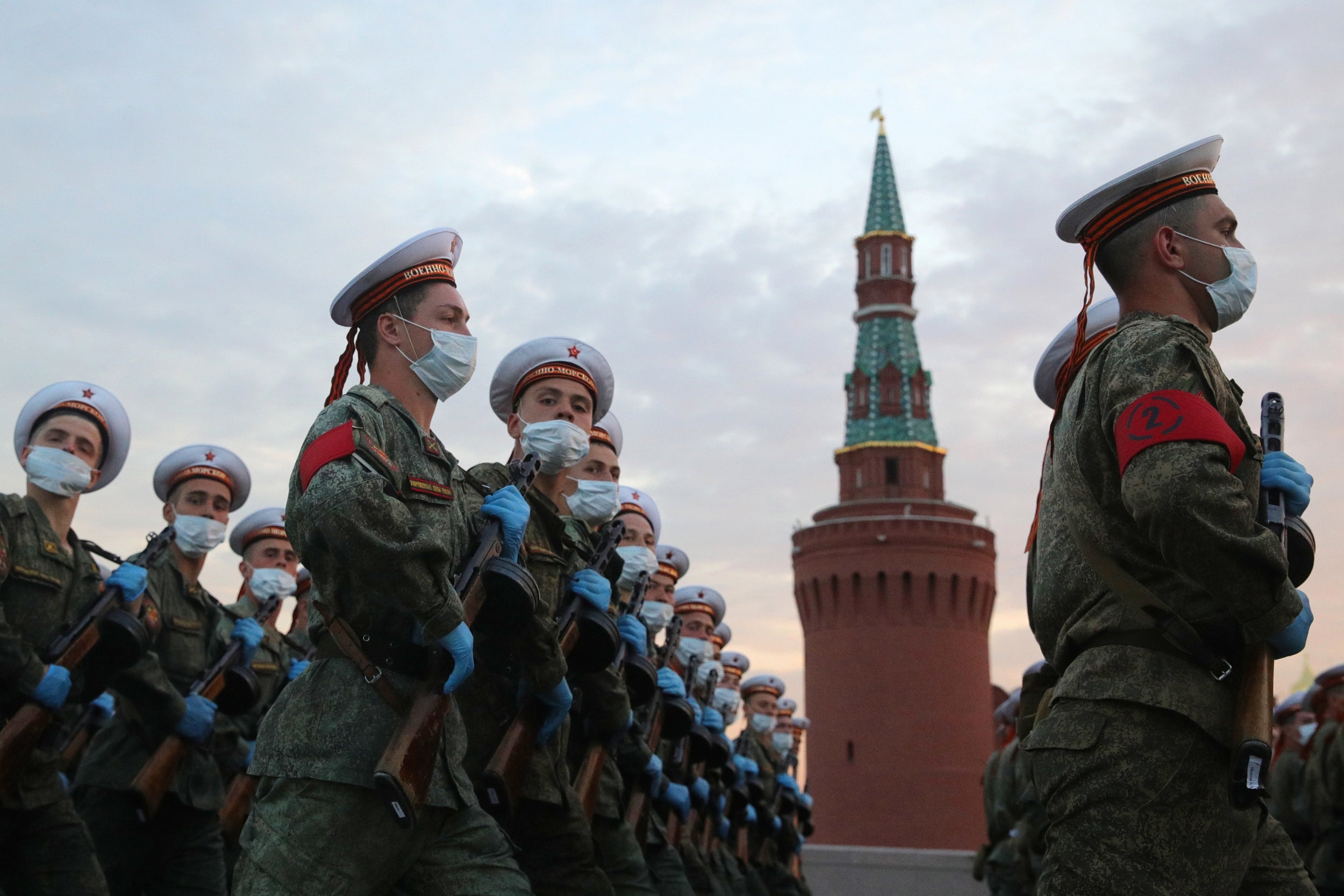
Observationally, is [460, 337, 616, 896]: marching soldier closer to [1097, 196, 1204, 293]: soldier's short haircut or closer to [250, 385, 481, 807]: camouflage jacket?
[250, 385, 481, 807]: camouflage jacket

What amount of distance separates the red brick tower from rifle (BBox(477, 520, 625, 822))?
41.5 meters

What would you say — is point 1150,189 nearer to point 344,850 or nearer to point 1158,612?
point 1158,612

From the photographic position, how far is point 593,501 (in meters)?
6.87

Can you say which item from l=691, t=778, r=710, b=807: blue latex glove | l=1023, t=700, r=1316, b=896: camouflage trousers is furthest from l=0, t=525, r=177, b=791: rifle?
l=691, t=778, r=710, b=807: blue latex glove

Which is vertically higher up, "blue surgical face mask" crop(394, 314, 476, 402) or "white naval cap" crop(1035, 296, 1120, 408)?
"white naval cap" crop(1035, 296, 1120, 408)

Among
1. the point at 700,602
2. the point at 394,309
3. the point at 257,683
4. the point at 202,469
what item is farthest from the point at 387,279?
the point at 700,602

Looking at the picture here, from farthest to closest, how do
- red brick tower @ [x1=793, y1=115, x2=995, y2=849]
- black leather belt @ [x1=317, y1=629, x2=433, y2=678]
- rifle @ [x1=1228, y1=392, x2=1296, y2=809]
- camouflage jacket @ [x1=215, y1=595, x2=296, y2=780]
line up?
red brick tower @ [x1=793, y1=115, x2=995, y2=849] → camouflage jacket @ [x1=215, y1=595, x2=296, y2=780] → black leather belt @ [x1=317, y1=629, x2=433, y2=678] → rifle @ [x1=1228, y1=392, x2=1296, y2=809]

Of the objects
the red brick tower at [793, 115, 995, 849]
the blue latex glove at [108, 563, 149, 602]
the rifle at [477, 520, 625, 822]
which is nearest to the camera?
the rifle at [477, 520, 625, 822]

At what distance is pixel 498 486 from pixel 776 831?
10271mm

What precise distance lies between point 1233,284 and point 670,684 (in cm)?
487

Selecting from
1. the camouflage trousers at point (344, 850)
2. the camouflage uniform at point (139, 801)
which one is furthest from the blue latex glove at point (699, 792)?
the camouflage trousers at point (344, 850)

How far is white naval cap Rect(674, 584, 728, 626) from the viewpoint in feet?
40.4

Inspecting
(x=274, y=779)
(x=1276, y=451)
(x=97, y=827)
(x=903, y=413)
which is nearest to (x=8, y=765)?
(x=97, y=827)

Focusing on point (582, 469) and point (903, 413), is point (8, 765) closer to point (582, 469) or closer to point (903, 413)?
point (582, 469)
